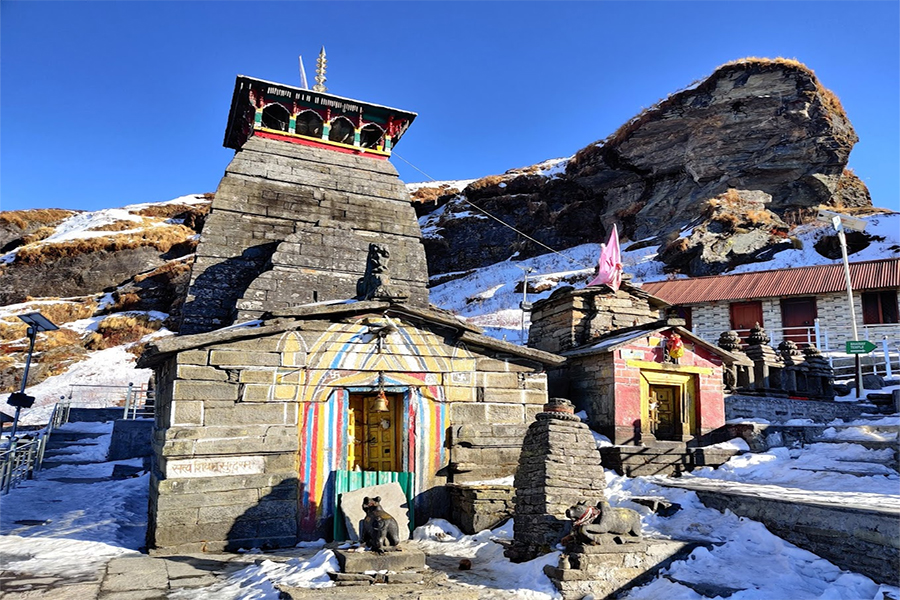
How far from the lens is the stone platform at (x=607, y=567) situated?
7.32 m

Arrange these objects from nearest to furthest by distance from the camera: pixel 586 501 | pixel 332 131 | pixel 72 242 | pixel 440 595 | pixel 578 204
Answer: pixel 440 595
pixel 586 501
pixel 332 131
pixel 72 242
pixel 578 204

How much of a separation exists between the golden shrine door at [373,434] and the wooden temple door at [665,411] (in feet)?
22.6

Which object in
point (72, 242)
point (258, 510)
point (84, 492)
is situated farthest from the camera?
point (72, 242)

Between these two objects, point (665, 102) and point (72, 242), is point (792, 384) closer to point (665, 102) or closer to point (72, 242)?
point (665, 102)

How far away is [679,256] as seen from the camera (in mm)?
39344

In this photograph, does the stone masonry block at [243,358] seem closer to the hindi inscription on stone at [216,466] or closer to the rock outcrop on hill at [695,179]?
the hindi inscription on stone at [216,466]

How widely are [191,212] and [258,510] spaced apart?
4890cm

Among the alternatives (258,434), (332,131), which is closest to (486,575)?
(258,434)

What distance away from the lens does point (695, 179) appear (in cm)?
4594

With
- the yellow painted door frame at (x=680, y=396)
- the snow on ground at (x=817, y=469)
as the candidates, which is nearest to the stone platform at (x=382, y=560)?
the snow on ground at (x=817, y=469)

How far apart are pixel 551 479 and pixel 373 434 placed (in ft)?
13.3

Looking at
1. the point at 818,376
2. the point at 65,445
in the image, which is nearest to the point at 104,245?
the point at 65,445

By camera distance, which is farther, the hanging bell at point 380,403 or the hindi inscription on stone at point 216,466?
the hanging bell at point 380,403

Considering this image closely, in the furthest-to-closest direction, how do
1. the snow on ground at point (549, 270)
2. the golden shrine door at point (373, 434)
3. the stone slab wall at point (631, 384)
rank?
the snow on ground at point (549, 270) → the stone slab wall at point (631, 384) → the golden shrine door at point (373, 434)
